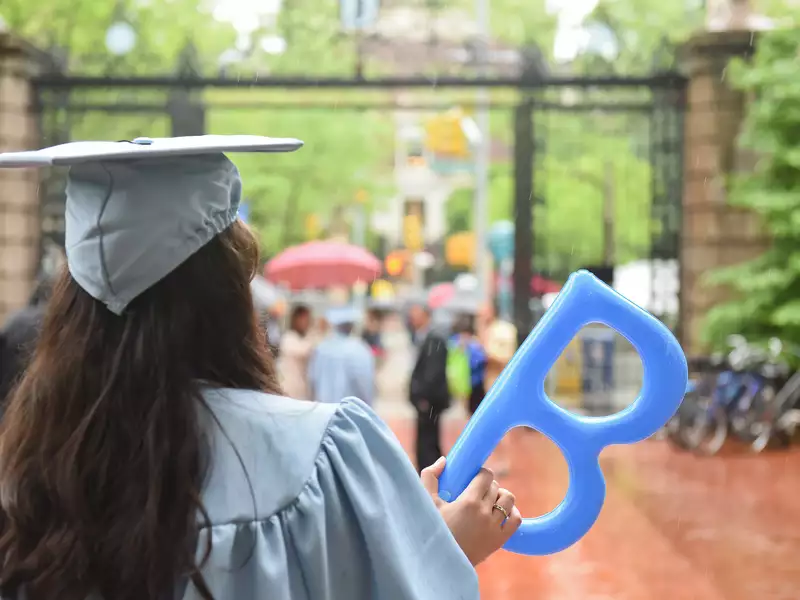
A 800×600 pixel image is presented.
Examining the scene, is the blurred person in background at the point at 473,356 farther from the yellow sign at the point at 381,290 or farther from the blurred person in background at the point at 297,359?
the yellow sign at the point at 381,290

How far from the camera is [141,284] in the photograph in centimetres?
133

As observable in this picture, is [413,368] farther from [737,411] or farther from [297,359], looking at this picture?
[737,411]

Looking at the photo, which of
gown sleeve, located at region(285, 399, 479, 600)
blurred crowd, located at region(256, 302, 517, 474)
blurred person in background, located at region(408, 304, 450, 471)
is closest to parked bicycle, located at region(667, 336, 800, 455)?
blurred crowd, located at region(256, 302, 517, 474)

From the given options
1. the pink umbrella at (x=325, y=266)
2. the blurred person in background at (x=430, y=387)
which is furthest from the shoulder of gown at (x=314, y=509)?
the pink umbrella at (x=325, y=266)

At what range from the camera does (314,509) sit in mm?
1318

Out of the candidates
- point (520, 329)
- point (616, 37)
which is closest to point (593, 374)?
point (520, 329)

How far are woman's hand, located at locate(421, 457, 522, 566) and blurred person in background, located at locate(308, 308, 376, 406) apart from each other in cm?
636

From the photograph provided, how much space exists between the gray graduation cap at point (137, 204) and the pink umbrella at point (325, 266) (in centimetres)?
1174

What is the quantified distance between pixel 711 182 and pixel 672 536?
23.1ft

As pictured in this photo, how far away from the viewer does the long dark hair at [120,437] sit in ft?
4.18

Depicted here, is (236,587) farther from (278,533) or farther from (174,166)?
(174,166)

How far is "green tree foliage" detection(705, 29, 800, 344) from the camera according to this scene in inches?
457

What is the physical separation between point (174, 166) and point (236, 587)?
21.1 inches

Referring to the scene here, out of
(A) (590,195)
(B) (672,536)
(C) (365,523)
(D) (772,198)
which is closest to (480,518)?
(C) (365,523)
